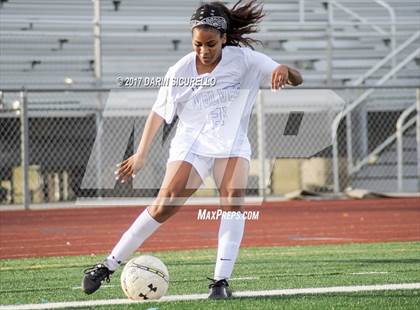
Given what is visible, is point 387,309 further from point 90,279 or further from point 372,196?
point 372,196

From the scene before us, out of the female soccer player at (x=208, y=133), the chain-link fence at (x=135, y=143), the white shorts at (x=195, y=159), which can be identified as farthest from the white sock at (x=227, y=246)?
the chain-link fence at (x=135, y=143)

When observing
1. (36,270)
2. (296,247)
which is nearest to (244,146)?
(36,270)

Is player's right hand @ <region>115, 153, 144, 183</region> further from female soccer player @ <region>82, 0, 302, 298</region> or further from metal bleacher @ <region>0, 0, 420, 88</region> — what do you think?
metal bleacher @ <region>0, 0, 420, 88</region>

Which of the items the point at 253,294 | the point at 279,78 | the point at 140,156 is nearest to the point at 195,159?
the point at 140,156

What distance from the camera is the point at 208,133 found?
19.0ft

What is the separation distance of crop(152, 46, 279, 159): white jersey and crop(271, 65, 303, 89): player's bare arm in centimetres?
17

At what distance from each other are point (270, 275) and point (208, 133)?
1.60 m

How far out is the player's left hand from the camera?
5441 mm

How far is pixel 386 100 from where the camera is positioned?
60.8 ft

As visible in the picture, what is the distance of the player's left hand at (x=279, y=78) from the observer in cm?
544

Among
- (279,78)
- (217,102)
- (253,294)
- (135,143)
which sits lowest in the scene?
(135,143)

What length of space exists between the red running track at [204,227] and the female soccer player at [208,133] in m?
3.94

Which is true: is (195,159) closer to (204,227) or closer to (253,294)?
(253,294)

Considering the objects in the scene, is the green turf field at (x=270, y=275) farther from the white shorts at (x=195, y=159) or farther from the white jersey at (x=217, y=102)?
the white jersey at (x=217, y=102)
